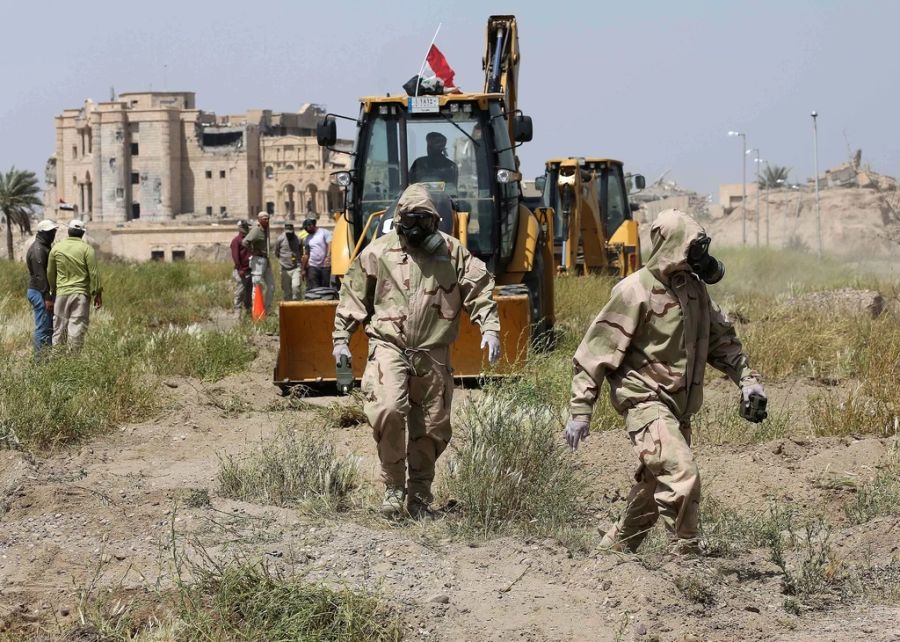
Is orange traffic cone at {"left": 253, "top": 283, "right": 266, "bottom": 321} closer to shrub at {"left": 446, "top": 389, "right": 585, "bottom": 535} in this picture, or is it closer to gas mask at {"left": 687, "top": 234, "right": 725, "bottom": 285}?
shrub at {"left": 446, "top": 389, "right": 585, "bottom": 535}

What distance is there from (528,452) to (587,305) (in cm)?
974

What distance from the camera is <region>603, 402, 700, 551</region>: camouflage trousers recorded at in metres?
6.09

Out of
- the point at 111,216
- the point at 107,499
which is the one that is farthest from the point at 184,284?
the point at 111,216

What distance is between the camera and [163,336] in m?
14.4

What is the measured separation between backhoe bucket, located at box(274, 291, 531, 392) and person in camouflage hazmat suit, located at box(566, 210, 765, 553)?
18.7 ft

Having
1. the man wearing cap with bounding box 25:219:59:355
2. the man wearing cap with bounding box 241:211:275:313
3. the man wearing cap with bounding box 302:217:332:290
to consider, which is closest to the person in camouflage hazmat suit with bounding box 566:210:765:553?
the man wearing cap with bounding box 25:219:59:355

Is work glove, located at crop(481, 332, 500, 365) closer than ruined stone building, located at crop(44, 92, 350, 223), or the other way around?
work glove, located at crop(481, 332, 500, 365)

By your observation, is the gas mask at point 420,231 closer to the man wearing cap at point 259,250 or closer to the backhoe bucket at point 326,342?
the backhoe bucket at point 326,342

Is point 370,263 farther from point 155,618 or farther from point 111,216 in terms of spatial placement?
point 111,216

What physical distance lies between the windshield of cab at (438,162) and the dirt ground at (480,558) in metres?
4.49

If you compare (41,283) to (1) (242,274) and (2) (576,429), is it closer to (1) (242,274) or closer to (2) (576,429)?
(1) (242,274)

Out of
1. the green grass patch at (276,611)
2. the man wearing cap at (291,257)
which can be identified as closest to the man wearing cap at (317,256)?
the man wearing cap at (291,257)

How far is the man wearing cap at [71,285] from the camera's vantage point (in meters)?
13.9

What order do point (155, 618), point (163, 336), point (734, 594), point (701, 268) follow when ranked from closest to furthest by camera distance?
point (155, 618) → point (734, 594) → point (701, 268) → point (163, 336)
